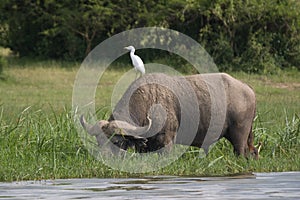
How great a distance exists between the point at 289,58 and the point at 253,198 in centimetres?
1867

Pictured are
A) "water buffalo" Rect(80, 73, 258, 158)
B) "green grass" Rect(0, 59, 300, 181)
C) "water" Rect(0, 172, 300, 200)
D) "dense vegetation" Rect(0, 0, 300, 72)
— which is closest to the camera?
"water" Rect(0, 172, 300, 200)

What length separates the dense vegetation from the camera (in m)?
28.1

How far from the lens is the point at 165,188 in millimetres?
10445

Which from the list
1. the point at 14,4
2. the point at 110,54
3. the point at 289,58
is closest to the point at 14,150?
the point at 289,58

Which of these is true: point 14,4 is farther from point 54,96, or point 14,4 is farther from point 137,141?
point 137,141

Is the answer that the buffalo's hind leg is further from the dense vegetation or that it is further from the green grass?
the dense vegetation

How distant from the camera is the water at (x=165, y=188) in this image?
983 cm

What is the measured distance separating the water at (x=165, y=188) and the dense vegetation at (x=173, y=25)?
16.0 meters

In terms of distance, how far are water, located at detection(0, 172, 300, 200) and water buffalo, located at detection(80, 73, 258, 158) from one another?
1.39 meters

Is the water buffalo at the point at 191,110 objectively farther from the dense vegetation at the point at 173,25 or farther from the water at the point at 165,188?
the dense vegetation at the point at 173,25

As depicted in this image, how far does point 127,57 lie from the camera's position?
30641mm

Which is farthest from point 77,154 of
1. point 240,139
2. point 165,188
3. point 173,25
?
point 173,25

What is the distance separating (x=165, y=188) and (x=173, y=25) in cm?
2023

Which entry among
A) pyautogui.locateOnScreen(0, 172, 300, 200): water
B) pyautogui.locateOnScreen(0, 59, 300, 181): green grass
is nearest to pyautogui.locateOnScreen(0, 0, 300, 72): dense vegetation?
pyautogui.locateOnScreen(0, 59, 300, 181): green grass
